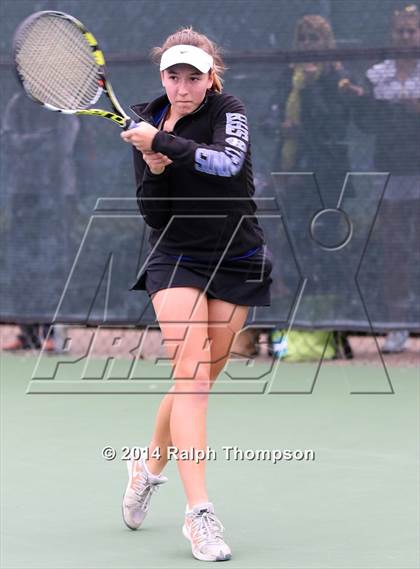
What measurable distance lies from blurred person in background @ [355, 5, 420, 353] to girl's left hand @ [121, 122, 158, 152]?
3420 millimetres

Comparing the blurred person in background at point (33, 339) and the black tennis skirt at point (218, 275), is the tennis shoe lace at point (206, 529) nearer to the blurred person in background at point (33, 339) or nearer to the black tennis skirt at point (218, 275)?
the black tennis skirt at point (218, 275)

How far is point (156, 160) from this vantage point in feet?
11.3

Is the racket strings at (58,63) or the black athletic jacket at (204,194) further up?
the racket strings at (58,63)

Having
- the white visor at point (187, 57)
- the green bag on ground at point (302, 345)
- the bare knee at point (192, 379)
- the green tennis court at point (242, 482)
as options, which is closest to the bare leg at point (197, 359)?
the bare knee at point (192, 379)

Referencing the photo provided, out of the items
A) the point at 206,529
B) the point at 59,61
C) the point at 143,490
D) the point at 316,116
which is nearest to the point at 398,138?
the point at 316,116

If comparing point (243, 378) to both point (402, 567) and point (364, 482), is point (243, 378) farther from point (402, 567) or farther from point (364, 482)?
point (402, 567)

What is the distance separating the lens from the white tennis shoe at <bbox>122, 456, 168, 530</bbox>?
374cm

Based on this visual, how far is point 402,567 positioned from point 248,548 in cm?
44

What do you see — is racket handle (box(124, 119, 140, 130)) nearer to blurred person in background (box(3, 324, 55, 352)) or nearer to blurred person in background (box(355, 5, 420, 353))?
blurred person in background (box(355, 5, 420, 353))

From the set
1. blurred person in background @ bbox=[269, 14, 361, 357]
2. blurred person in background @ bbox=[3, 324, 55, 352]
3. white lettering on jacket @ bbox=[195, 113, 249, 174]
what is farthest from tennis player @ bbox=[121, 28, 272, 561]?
blurred person in background @ bbox=[3, 324, 55, 352]

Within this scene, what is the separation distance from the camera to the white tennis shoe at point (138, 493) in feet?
12.3

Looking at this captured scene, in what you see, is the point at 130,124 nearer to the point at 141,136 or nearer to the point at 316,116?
the point at 141,136

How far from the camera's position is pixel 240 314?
3.68 metres

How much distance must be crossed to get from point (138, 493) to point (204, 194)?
87cm
